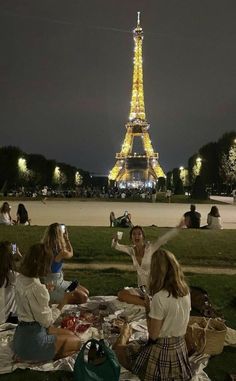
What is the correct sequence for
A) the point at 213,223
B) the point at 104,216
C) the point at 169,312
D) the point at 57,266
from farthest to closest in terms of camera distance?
the point at 104,216 < the point at 213,223 < the point at 57,266 < the point at 169,312

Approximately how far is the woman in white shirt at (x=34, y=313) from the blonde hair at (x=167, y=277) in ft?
4.18

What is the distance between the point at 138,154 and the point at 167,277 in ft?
370

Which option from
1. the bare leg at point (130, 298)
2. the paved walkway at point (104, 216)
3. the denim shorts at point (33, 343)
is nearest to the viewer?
the denim shorts at point (33, 343)

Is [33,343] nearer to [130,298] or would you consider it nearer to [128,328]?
[128,328]

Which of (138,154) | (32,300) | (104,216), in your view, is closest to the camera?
(32,300)

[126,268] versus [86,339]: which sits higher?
[126,268]

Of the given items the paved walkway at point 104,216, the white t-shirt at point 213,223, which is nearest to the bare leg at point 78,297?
the white t-shirt at point 213,223

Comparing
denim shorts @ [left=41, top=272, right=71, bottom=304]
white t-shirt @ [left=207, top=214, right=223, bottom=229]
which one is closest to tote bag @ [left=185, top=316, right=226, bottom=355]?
denim shorts @ [left=41, top=272, right=71, bottom=304]

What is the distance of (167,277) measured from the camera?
171 inches

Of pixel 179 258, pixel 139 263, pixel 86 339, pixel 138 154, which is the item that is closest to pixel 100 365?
pixel 86 339

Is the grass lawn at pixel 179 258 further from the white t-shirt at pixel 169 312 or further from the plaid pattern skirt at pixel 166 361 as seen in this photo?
the white t-shirt at pixel 169 312

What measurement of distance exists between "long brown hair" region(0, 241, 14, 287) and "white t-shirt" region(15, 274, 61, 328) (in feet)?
2.69

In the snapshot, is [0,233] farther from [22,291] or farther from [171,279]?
[171,279]

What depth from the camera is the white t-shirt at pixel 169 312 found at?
4.25 m
